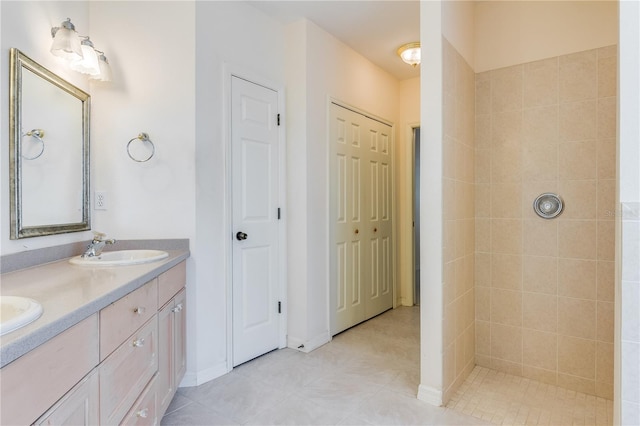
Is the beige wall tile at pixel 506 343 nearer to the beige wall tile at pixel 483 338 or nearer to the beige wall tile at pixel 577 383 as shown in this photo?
the beige wall tile at pixel 483 338

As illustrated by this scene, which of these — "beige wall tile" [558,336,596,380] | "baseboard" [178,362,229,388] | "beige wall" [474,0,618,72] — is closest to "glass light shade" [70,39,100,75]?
"baseboard" [178,362,229,388]

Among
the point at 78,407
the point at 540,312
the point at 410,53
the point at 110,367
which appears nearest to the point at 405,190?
the point at 410,53

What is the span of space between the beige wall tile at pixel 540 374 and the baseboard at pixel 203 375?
1.89m

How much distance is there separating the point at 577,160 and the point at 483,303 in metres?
1.05

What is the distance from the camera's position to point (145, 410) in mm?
1412

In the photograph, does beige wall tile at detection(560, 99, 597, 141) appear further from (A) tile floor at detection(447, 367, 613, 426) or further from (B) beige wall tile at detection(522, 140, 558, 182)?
(A) tile floor at detection(447, 367, 613, 426)

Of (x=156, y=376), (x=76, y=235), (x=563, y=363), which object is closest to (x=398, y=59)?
(x=563, y=363)

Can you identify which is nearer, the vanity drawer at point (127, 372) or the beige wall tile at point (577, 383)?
the vanity drawer at point (127, 372)

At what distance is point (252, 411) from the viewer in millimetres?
1905

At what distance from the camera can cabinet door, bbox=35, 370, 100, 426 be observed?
0.87 m

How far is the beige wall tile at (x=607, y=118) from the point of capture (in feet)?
6.60

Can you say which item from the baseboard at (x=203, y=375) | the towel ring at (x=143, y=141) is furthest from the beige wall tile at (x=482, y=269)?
the towel ring at (x=143, y=141)

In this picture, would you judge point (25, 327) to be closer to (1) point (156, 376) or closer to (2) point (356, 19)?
(1) point (156, 376)

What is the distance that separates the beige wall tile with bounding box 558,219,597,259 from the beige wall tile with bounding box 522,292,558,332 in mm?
292
